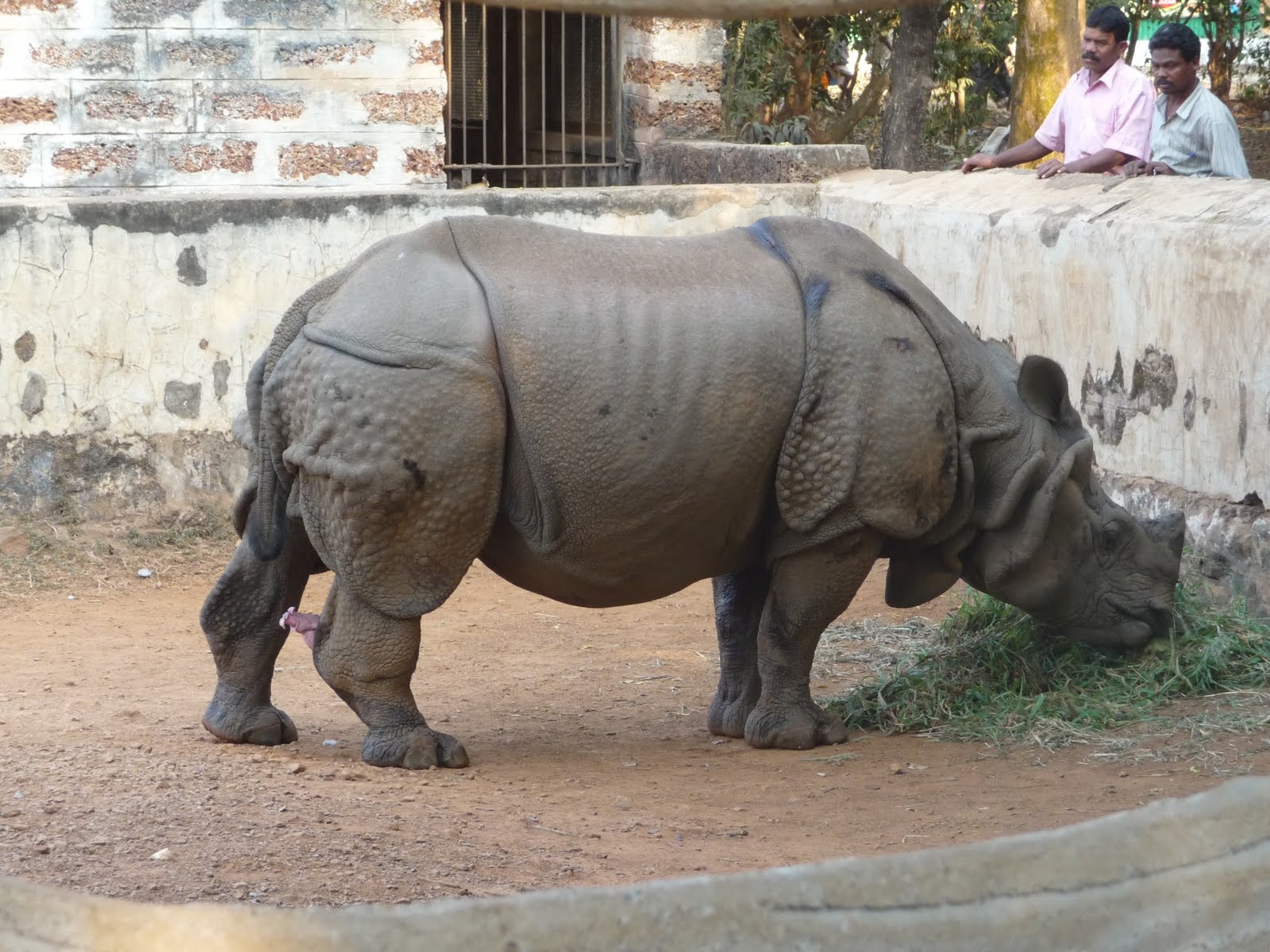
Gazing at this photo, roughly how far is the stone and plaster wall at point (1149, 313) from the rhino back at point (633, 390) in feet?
5.86

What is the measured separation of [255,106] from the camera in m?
10.5

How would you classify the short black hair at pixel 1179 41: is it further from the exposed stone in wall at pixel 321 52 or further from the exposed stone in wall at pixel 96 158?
the exposed stone in wall at pixel 96 158

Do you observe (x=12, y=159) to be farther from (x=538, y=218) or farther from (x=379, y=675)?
(x=379, y=675)

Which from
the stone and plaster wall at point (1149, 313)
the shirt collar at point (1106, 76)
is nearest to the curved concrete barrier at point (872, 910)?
the stone and plaster wall at point (1149, 313)

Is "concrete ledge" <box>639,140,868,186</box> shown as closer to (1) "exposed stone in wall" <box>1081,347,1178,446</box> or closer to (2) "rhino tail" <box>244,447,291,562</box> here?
(1) "exposed stone in wall" <box>1081,347,1178,446</box>

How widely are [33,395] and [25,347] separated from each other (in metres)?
0.24

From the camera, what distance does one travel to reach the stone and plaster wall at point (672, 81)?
39.0 ft

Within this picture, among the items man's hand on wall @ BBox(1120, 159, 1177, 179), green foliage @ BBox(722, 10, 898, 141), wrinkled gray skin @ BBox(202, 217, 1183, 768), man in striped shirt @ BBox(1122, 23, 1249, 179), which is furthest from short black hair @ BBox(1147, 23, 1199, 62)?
green foliage @ BBox(722, 10, 898, 141)

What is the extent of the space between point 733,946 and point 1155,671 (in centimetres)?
424

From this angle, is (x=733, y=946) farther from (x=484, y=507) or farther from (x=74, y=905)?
(x=484, y=507)

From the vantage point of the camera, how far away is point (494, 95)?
17266 mm

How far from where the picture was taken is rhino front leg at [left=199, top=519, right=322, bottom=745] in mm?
5629

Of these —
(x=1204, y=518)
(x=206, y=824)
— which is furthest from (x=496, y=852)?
Answer: (x=1204, y=518)

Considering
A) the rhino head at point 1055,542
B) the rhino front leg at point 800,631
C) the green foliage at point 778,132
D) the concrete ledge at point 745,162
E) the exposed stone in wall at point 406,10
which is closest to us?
the rhino front leg at point 800,631
